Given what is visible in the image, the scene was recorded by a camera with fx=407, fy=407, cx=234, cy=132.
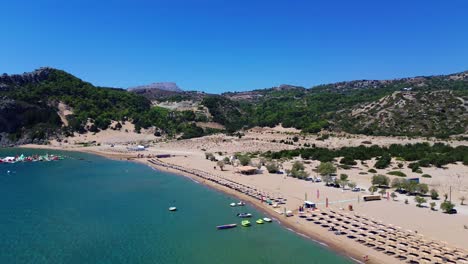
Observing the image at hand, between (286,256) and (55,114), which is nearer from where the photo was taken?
(286,256)

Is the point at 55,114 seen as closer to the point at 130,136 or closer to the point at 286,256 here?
the point at 130,136

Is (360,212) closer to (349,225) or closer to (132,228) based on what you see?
(349,225)

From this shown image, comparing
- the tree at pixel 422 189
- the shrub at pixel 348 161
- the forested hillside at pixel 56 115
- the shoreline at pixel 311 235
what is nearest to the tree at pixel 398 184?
the tree at pixel 422 189

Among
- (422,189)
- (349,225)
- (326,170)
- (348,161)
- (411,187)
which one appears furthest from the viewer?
(348,161)

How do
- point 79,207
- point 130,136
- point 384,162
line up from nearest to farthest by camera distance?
point 79,207
point 384,162
point 130,136

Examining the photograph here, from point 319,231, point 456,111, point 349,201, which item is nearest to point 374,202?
point 349,201

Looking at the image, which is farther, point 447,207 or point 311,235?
point 447,207

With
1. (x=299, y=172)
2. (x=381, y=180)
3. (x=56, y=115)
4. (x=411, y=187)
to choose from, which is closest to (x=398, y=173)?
(x=381, y=180)

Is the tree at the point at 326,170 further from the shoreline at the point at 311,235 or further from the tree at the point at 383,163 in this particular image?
the shoreline at the point at 311,235
